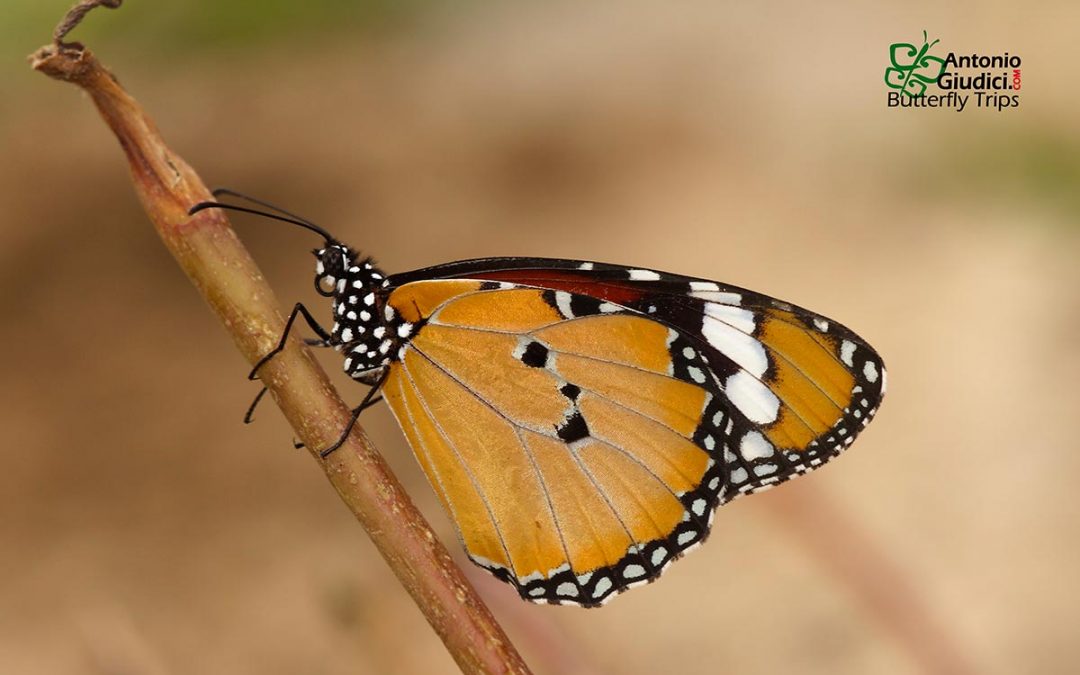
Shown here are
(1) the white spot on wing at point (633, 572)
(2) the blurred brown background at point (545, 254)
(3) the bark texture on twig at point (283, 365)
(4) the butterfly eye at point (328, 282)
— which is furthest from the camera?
(2) the blurred brown background at point (545, 254)

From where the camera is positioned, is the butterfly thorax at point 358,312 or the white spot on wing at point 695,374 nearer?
the butterfly thorax at point 358,312

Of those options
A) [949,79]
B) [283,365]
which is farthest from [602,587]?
[949,79]

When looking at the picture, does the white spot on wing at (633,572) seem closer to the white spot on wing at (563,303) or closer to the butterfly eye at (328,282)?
the white spot on wing at (563,303)

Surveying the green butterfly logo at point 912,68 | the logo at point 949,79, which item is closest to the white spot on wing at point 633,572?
the logo at point 949,79

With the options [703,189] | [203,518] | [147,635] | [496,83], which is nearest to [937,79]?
[703,189]

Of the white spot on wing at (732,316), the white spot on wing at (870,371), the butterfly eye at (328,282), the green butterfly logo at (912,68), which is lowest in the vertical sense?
the white spot on wing at (870,371)

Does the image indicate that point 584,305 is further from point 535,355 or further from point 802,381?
point 802,381
